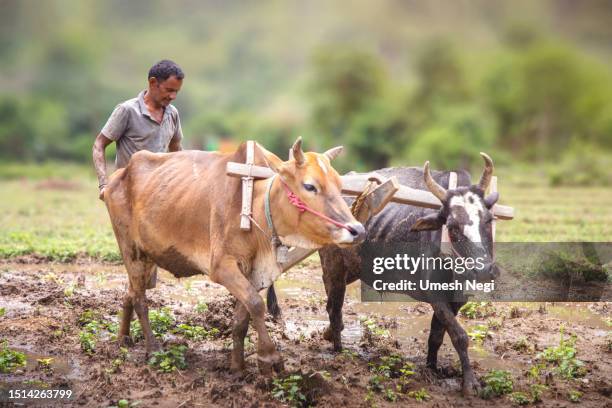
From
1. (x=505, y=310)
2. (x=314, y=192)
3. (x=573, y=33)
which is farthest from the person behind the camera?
(x=573, y=33)

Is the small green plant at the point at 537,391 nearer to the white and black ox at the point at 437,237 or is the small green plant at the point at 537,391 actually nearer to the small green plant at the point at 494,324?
the white and black ox at the point at 437,237

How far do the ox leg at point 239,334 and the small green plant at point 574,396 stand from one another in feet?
7.70

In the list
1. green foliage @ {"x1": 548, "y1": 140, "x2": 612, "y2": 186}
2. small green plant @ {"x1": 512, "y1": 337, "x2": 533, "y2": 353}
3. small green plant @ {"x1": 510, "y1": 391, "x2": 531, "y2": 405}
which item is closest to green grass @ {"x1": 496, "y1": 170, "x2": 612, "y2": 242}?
green foliage @ {"x1": 548, "y1": 140, "x2": 612, "y2": 186}

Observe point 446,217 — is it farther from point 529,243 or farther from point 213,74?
point 213,74

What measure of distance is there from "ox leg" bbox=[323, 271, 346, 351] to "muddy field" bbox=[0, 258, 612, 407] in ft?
0.39

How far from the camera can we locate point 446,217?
5.44 m

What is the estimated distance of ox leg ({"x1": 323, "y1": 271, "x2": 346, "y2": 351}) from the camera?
20.8 feet

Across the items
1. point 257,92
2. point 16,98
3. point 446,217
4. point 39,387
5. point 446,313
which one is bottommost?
point 39,387

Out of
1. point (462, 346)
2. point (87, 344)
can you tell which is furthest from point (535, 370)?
point (87, 344)

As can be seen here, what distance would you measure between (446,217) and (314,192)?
1202 millimetres

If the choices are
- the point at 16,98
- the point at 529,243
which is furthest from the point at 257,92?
the point at 529,243

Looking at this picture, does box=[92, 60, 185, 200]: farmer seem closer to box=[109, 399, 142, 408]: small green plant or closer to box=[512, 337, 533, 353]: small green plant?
box=[109, 399, 142, 408]: small green plant

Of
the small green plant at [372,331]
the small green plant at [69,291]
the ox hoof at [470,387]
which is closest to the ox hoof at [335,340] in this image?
the small green plant at [372,331]

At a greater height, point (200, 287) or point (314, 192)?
point (314, 192)
